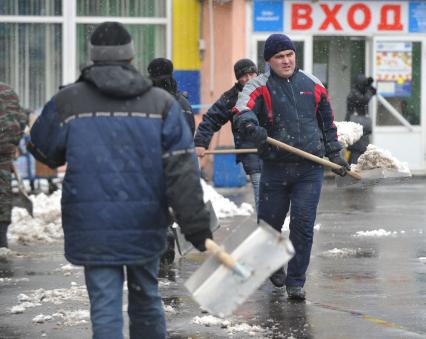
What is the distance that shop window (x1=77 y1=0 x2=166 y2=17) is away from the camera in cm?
2211

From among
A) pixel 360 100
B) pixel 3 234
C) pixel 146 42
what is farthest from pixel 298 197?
pixel 146 42

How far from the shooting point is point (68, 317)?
792 centimetres

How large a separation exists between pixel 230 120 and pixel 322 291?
210 centimetres

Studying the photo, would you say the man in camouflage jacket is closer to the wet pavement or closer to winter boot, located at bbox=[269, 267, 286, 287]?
the wet pavement

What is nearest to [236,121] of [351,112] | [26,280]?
[26,280]

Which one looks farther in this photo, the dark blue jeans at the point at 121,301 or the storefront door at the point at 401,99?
the storefront door at the point at 401,99

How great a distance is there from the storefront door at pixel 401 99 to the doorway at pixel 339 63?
54cm

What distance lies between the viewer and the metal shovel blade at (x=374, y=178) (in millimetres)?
9469

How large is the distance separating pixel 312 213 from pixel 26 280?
2.60m

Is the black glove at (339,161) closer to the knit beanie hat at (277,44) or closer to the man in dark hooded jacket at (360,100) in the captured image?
the knit beanie hat at (277,44)

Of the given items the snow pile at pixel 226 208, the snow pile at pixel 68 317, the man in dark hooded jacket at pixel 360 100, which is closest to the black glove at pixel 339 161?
the snow pile at pixel 68 317

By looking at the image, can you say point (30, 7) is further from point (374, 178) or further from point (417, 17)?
point (374, 178)

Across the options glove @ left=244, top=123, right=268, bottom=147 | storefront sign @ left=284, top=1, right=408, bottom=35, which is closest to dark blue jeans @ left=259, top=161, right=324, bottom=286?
glove @ left=244, top=123, right=268, bottom=147

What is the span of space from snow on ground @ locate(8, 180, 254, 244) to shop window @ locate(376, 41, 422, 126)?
6638 millimetres
